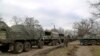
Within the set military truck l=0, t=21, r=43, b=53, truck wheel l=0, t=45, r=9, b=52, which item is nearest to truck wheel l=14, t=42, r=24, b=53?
military truck l=0, t=21, r=43, b=53

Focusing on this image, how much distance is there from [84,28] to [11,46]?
8989cm

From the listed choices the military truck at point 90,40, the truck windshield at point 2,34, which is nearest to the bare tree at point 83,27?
the military truck at point 90,40

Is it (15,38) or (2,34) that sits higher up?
(2,34)

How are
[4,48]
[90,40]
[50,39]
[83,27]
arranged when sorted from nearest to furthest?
[4,48] < [50,39] < [90,40] < [83,27]

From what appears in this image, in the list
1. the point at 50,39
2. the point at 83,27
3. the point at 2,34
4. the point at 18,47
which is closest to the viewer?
the point at 2,34

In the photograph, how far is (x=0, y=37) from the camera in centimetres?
2420

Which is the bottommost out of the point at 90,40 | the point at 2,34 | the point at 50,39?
the point at 90,40

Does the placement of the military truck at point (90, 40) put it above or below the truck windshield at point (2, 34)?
below

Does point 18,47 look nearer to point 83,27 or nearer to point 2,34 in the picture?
point 2,34

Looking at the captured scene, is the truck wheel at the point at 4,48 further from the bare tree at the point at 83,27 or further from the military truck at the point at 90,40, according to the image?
the bare tree at the point at 83,27

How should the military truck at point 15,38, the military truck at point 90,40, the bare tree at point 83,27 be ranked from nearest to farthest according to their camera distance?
the military truck at point 15,38, the military truck at point 90,40, the bare tree at point 83,27

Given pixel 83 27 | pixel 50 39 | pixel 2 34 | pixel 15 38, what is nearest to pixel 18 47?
pixel 15 38

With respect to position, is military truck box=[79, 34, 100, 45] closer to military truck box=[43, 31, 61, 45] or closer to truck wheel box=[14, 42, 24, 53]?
military truck box=[43, 31, 61, 45]

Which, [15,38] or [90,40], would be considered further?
[90,40]
